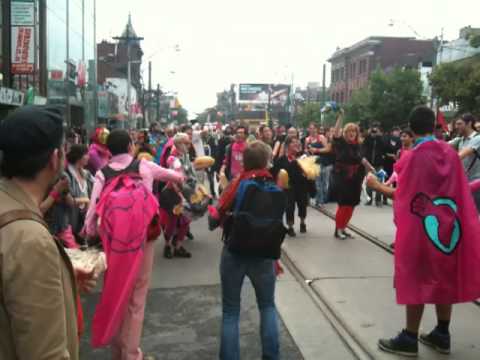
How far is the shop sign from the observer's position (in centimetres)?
1572

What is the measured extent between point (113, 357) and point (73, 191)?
210cm

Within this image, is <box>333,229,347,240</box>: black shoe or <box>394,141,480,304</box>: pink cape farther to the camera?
<box>333,229,347,240</box>: black shoe

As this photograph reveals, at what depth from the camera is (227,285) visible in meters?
3.86

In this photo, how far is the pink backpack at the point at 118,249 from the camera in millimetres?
3826

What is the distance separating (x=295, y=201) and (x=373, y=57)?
2615 inches

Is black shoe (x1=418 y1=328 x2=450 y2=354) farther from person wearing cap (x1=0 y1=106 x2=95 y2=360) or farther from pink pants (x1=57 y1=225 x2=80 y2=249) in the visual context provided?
person wearing cap (x1=0 y1=106 x2=95 y2=360)

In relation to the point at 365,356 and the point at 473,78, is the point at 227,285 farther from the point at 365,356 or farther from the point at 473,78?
the point at 473,78

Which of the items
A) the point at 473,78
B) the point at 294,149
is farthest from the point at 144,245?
the point at 473,78

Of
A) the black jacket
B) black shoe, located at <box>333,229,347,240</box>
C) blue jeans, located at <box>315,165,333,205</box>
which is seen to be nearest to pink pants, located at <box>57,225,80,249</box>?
black shoe, located at <box>333,229,347,240</box>

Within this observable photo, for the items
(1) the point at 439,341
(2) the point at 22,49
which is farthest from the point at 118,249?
(2) the point at 22,49

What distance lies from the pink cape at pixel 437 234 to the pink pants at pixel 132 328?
1.95m

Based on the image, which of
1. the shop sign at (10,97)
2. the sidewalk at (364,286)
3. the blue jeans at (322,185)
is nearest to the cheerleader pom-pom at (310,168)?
the sidewalk at (364,286)

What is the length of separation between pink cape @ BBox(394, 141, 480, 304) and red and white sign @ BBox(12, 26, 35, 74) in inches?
666

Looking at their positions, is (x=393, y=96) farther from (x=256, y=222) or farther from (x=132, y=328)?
(x=132, y=328)
